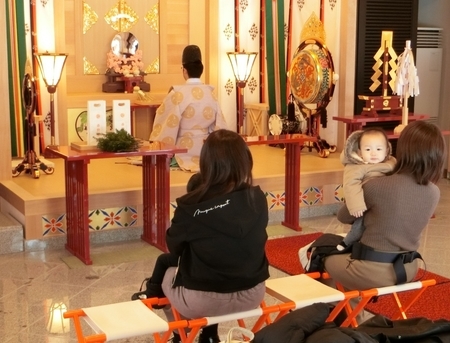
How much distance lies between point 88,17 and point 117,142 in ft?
11.1

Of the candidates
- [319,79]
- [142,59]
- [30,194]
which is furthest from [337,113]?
[30,194]

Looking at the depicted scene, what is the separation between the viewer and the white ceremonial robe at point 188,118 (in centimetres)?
736

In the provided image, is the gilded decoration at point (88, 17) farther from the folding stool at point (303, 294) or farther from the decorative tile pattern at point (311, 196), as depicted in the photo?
the folding stool at point (303, 294)

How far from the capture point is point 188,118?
7.43 meters

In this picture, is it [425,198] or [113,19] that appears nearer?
[425,198]

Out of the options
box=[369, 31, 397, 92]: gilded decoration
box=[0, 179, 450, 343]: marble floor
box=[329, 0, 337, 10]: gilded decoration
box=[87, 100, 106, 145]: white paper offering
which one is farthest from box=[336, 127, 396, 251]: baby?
box=[329, 0, 337, 10]: gilded decoration

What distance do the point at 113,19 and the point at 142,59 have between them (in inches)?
21.5

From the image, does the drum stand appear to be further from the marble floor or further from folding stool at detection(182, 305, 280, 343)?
folding stool at detection(182, 305, 280, 343)

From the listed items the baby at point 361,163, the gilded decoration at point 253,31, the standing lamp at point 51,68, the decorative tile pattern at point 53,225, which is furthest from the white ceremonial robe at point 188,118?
the baby at point 361,163

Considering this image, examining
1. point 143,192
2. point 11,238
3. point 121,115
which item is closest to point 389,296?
point 143,192

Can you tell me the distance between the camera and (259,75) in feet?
30.2

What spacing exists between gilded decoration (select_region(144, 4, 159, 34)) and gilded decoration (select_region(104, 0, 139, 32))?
198mm

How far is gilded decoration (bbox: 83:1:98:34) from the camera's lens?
8.82 m

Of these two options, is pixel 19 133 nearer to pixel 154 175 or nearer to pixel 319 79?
pixel 154 175
